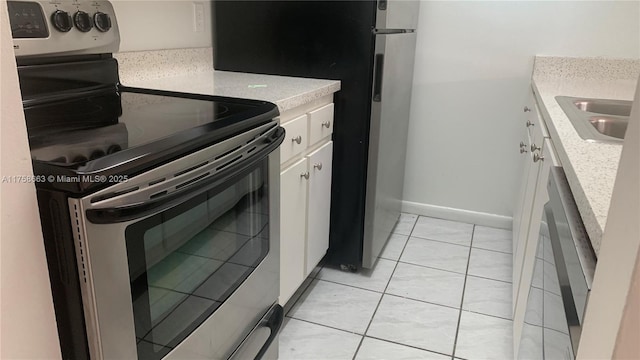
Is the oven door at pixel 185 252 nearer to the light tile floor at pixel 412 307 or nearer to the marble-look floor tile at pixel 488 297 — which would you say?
the light tile floor at pixel 412 307

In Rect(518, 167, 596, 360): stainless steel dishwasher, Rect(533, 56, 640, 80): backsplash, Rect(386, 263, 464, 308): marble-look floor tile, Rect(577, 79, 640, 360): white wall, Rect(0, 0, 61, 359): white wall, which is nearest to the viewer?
Rect(577, 79, 640, 360): white wall

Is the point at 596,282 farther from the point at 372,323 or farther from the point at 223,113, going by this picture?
the point at 372,323

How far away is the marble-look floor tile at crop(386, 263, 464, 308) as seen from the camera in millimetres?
2081

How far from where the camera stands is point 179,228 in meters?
0.98

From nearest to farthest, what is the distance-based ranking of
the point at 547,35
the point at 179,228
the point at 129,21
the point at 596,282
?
the point at 596,282, the point at 179,228, the point at 129,21, the point at 547,35

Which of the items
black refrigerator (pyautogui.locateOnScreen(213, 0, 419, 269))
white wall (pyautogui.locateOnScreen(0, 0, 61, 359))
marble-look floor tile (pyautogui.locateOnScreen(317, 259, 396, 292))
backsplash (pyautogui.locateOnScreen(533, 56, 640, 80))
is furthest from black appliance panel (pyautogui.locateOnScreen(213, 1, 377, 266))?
white wall (pyautogui.locateOnScreen(0, 0, 61, 359))

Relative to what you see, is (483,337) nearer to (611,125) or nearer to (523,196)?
(523,196)

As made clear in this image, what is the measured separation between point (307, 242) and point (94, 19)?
1053 mm

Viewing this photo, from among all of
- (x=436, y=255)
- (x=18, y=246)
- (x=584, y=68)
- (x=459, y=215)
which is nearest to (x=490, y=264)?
(x=436, y=255)

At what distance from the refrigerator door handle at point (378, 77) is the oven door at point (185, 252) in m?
0.71

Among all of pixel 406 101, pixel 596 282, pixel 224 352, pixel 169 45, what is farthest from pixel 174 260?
pixel 406 101

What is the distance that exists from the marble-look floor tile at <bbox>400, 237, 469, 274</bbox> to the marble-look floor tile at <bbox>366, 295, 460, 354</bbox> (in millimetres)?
368

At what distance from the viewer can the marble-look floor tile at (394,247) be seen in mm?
2435

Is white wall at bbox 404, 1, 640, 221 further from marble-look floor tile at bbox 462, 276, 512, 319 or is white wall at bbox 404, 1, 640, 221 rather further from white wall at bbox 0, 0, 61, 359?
white wall at bbox 0, 0, 61, 359
